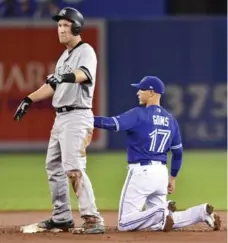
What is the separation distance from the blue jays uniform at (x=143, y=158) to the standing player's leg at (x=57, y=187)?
16.1 inches

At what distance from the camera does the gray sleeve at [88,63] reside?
826 cm

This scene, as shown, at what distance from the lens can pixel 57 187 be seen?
8562 millimetres

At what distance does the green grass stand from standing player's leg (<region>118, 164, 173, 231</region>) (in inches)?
83.9

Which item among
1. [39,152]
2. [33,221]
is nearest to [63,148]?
[33,221]

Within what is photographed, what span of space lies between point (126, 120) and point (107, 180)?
527 cm

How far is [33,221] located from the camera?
9469 mm

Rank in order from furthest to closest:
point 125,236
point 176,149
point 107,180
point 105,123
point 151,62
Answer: point 151,62
point 107,180
point 176,149
point 105,123
point 125,236

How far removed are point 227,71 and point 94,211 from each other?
1058cm

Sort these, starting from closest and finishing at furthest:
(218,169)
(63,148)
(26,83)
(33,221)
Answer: (63,148), (33,221), (218,169), (26,83)

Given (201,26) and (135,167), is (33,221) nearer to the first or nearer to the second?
(135,167)

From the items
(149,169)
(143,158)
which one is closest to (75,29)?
(143,158)

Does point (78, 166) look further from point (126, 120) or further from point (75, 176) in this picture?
point (126, 120)

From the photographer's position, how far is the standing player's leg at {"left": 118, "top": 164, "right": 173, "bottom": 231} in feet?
27.7

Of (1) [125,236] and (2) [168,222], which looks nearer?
(1) [125,236]
